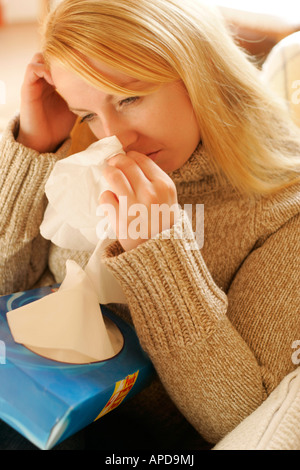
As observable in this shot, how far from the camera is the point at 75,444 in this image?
778 mm

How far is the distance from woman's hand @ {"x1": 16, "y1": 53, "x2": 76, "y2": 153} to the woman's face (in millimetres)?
113

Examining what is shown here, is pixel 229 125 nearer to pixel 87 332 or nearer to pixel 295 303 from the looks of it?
pixel 295 303

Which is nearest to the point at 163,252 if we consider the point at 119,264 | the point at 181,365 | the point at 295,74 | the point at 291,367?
the point at 119,264

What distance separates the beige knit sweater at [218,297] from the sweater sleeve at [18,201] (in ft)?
0.06

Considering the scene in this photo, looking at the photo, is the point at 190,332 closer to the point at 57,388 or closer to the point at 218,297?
the point at 218,297

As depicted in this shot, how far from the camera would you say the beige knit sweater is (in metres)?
0.71

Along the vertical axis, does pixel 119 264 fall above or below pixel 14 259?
above

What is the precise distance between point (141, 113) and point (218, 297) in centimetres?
32

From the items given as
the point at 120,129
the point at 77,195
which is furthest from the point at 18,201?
the point at 120,129

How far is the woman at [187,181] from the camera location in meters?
0.72

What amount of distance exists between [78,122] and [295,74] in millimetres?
441
